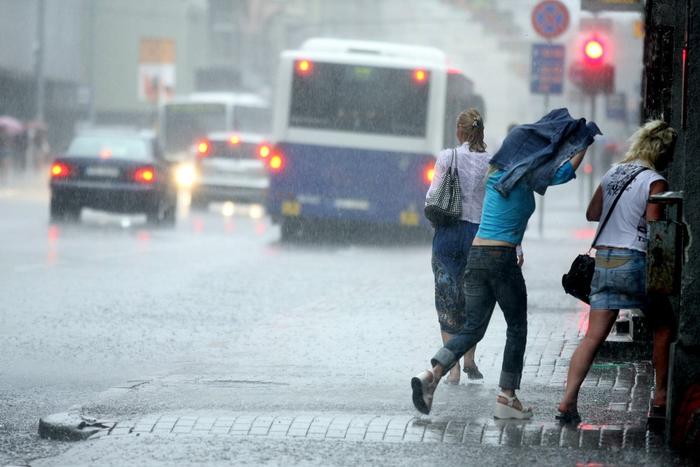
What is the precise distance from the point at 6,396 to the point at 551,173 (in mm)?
3522

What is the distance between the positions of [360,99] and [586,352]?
16909mm

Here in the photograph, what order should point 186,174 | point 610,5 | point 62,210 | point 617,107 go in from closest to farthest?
point 610,5 → point 62,210 → point 617,107 → point 186,174

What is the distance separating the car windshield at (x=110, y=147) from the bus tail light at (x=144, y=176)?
0.33 metres

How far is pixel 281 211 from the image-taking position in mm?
24828

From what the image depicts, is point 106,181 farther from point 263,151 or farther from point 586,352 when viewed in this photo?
point 586,352

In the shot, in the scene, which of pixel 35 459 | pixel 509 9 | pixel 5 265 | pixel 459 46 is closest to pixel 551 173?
pixel 35 459

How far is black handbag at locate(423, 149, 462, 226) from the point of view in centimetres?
992

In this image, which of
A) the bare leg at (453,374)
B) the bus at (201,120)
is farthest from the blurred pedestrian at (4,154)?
the bare leg at (453,374)

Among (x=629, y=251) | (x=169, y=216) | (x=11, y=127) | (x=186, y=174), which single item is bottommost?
(x=186, y=174)

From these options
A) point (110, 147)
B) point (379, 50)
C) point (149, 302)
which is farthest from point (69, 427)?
point (110, 147)

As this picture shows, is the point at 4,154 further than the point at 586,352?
Yes

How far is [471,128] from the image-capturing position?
970 centimetres

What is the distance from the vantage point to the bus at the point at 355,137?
24.8 m

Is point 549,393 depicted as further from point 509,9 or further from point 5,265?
point 509,9
